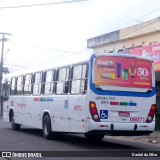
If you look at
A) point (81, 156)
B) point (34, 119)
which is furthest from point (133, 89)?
point (34, 119)

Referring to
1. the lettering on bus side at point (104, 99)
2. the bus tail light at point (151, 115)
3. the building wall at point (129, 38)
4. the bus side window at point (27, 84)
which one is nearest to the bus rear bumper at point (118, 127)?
the bus tail light at point (151, 115)

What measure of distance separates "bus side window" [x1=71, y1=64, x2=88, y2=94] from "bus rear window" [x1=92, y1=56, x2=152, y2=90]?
0.44 m

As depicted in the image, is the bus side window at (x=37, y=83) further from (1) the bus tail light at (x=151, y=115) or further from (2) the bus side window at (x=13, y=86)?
(1) the bus tail light at (x=151, y=115)

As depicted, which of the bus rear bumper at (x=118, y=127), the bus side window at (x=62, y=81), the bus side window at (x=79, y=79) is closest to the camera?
the bus rear bumper at (x=118, y=127)

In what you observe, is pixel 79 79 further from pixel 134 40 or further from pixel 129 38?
pixel 129 38

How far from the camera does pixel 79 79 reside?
14336 mm

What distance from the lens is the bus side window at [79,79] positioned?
549 inches

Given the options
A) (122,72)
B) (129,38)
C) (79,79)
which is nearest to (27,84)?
(79,79)

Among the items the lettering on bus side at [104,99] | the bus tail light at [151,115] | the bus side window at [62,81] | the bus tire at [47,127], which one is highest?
the bus side window at [62,81]

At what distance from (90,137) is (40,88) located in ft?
10.00

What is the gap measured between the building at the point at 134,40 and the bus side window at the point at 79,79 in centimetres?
905

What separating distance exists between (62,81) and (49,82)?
1412 millimetres

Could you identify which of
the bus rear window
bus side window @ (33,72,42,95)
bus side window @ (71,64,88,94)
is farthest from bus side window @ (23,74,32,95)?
the bus rear window

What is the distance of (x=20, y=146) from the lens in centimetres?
1412
